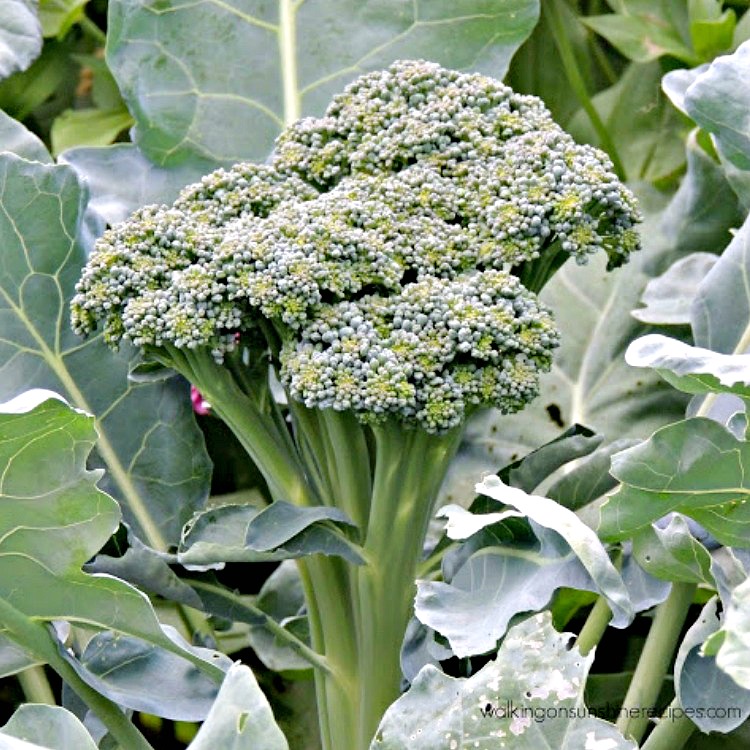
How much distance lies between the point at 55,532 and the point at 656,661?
37 cm

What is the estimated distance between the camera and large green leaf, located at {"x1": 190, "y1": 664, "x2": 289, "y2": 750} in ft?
1.65

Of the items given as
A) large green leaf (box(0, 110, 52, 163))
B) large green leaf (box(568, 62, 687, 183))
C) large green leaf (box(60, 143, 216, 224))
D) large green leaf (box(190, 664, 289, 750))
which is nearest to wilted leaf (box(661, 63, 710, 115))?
large green leaf (box(568, 62, 687, 183))

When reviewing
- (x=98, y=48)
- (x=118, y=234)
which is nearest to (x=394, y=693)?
(x=118, y=234)

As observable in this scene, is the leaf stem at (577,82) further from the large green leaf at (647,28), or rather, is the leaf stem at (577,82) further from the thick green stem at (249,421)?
the thick green stem at (249,421)

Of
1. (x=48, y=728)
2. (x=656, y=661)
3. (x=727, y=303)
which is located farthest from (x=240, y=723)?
(x=727, y=303)

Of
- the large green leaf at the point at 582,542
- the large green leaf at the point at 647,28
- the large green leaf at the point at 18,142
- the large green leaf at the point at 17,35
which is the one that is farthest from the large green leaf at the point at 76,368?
the large green leaf at the point at 647,28

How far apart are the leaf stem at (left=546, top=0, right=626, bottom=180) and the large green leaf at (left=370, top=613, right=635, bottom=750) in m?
0.62

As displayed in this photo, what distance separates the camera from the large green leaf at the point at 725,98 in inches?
29.3

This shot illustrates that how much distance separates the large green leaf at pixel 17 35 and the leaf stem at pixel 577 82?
0.46 m

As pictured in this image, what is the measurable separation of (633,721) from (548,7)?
0.68m

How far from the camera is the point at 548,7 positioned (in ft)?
3.71

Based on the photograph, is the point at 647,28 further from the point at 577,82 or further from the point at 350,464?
the point at 350,464

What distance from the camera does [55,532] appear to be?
633 mm

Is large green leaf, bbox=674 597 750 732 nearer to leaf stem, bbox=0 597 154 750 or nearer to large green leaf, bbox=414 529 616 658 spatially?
large green leaf, bbox=414 529 616 658
